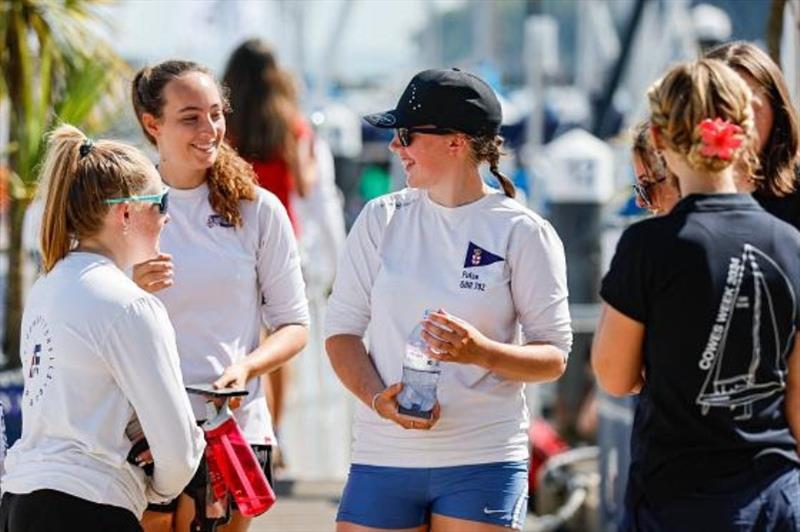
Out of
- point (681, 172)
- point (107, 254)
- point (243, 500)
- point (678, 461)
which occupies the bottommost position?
point (243, 500)

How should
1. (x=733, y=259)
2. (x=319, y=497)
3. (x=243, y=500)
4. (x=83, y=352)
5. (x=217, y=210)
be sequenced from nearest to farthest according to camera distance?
1. (x=733, y=259)
2. (x=83, y=352)
3. (x=243, y=500)
4. (x=217, y=210)
5. (x=319, y=497)

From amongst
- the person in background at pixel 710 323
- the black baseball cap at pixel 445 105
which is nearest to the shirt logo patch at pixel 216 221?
the black baseball cap at pixel 445 105

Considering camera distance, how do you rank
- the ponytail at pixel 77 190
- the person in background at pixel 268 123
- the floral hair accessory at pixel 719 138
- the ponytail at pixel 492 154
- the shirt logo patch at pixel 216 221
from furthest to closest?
the person in background at pixel 268 123
the shirt logo patch at pixel 216 221
the ponytail at pixel 492 154
the ponytail at pixel 77 190
the floral hair accessory at pixel 719 138

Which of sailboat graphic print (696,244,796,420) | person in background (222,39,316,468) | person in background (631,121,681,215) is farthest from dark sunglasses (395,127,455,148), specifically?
person in background (222,39,316,468)

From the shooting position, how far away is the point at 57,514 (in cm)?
437

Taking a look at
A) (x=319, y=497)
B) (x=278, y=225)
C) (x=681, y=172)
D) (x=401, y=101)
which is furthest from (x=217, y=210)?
(x=319, y=497)

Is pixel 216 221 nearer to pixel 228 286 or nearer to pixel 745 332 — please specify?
pixel 228 286

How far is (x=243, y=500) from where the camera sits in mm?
4852

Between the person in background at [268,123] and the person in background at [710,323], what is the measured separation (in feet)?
13.7

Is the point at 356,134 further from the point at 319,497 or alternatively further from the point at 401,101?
the point at 401,101

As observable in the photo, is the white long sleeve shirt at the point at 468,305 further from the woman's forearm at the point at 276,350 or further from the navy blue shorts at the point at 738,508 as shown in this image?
the navy blue shorts at the point at 738,508

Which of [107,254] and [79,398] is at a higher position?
[107,254]

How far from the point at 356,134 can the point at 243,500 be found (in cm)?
2418

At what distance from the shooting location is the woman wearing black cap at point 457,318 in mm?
4926
